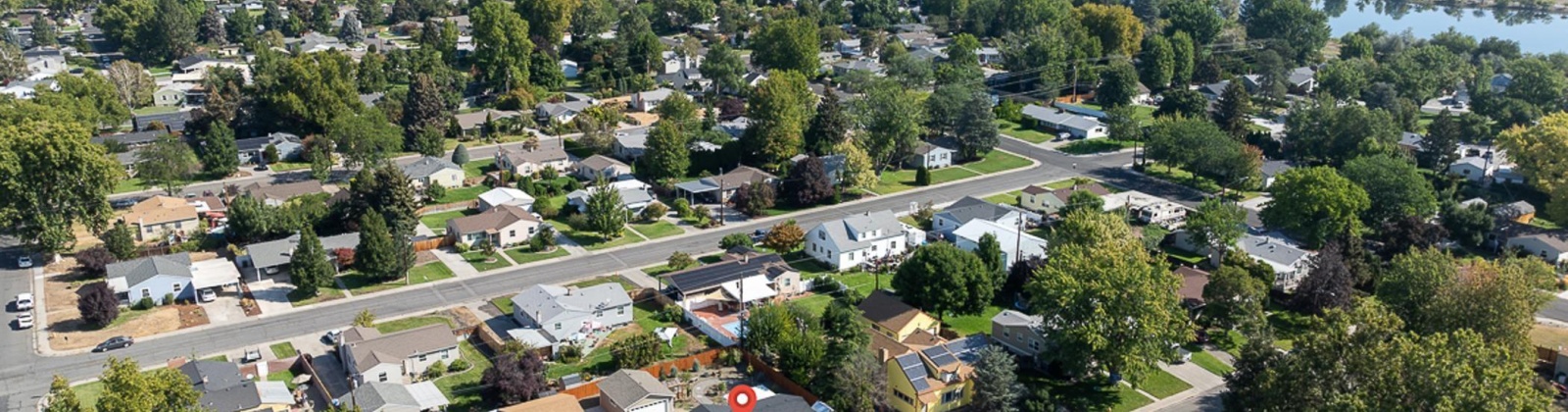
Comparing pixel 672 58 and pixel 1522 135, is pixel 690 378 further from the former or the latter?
pixel 672 58

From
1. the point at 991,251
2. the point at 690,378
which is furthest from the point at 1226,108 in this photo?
the point at 690,378

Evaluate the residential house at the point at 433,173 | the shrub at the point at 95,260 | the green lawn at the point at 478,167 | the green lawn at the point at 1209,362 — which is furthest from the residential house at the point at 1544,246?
the shrub at the point at 95,260

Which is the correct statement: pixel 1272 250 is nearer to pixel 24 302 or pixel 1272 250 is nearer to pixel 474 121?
pixel 474 121

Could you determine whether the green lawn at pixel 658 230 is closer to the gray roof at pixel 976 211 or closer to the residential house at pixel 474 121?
the gray roof at pixel 976 211

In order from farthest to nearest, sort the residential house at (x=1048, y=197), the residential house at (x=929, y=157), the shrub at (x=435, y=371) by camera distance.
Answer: the residential house at (x=929, y=157)
the residential house at (x=1048, y=197)
the shrub at (x=435, y=371)

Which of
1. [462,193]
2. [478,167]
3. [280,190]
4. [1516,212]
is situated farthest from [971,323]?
[280,190]
